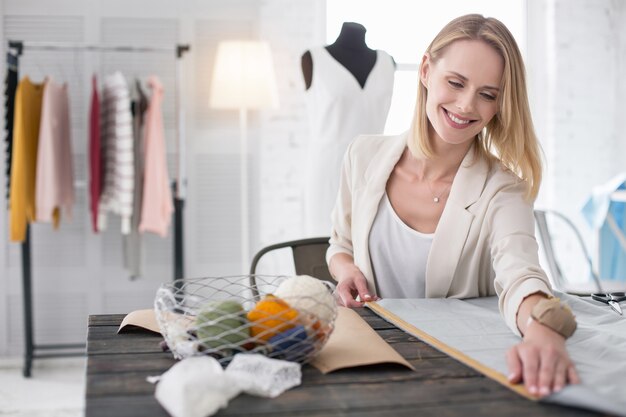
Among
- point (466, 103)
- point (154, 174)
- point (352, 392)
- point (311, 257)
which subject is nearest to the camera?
point (352, 392)

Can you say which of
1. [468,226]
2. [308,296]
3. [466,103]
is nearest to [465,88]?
[466,103]

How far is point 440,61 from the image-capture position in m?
1.68

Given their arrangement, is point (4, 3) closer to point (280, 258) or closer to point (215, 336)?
point (280, 258)

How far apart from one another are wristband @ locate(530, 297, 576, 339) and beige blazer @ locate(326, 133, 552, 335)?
177 mm

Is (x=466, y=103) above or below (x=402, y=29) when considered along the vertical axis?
below

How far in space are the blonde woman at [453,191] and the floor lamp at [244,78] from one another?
81.3 inches

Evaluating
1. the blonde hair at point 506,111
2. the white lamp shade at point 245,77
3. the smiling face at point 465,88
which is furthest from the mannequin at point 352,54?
the smiling face at point 465,88

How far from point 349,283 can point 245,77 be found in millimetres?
2465

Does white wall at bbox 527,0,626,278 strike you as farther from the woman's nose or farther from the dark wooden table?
the dark wooden table

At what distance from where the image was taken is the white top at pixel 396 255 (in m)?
1.80

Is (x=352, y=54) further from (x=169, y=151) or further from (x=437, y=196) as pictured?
(x=437, y=196)

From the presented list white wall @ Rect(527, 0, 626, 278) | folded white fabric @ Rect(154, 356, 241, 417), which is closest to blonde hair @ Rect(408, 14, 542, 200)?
folded white fabric @ Rect(154, 356, 241, 417)

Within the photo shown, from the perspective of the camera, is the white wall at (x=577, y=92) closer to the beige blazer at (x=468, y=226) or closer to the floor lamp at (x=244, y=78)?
the floor lamp at (x=244, y=78)

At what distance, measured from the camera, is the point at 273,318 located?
102 centimetres
